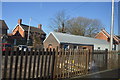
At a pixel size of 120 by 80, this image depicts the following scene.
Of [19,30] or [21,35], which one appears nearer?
[21,35]

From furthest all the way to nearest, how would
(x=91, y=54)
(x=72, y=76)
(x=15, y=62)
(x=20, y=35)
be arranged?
(x=20, y=35)
(x=91, y=54)
(x=72, y=76)
(x=15, y=62)

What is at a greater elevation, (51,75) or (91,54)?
(91,54)

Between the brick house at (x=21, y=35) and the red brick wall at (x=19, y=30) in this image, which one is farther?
the red brick wall at (x=19, y=30)

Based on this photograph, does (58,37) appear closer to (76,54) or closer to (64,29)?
(64,29)

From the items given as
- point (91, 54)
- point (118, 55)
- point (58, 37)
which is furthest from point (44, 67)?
point (58, 37)

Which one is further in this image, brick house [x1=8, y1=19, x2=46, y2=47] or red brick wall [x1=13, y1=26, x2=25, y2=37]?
red brick wall [x1=13, y1=26, x2=25, y2=37]

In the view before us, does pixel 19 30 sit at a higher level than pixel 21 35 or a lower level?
higher

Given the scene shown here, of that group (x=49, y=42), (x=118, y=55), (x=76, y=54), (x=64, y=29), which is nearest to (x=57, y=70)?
(x=76, y=54)

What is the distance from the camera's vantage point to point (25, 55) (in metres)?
3.64

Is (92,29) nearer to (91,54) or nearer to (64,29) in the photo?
(64,29)

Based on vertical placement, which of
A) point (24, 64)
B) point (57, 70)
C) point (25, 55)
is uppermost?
point (25, 55)

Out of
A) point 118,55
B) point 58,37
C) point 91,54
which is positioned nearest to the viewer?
point 91,54

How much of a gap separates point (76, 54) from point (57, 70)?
117 centimetres

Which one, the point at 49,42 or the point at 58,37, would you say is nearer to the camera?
the point at 58,37
